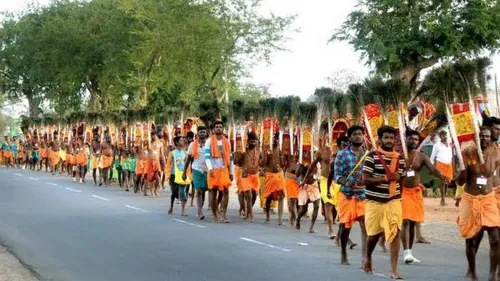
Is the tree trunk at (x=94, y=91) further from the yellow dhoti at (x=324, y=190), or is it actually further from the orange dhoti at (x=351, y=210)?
the orange dhoti at (x=351, y=210)

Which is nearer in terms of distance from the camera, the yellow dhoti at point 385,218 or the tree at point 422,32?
the yellow dhoti at point 385,218

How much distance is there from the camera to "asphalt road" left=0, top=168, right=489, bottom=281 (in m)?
10.8

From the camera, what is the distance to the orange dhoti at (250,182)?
58.1ft

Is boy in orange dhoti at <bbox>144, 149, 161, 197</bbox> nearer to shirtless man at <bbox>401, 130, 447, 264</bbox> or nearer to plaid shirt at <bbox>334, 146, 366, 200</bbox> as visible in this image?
plaid shirt at <bbox>334, 146, 366, 200</bbox>

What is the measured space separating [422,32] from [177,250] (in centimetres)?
2481

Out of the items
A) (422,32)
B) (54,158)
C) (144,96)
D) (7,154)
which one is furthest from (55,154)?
(422,32)

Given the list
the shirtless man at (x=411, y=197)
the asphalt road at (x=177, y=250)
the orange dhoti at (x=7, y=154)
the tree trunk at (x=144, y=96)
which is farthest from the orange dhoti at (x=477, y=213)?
the orange dhoti at (x=7, y=154)

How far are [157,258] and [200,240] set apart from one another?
89.9 inches

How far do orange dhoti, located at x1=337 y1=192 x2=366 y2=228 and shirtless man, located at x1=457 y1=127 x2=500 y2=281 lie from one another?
206 cm

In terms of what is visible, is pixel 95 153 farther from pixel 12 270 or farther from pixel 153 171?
pixel 12 270

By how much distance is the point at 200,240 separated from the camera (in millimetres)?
14383

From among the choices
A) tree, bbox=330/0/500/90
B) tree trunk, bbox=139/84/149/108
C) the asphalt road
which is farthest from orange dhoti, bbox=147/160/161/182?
tree trunk, bbox=139/84/149/108

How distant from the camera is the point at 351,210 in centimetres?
1157

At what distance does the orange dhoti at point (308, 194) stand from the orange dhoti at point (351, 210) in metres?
3.89
